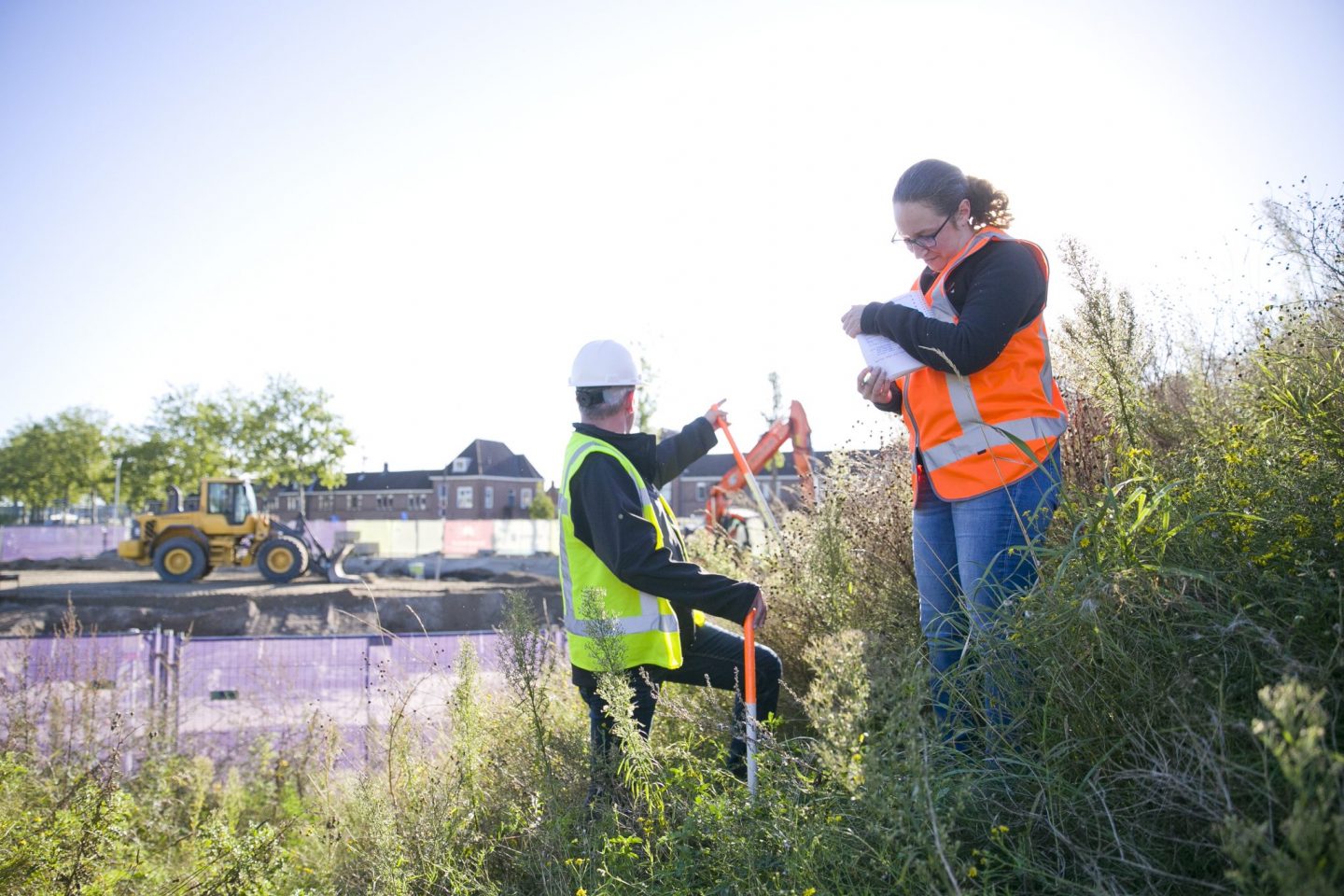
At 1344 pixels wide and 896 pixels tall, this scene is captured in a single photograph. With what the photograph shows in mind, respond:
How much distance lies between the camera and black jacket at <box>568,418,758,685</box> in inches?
131

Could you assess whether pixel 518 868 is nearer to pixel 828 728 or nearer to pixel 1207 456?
pixel 828 728

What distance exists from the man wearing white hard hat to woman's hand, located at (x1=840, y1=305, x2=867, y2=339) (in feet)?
3.21

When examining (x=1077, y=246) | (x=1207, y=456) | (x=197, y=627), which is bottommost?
(x=197, y=627)

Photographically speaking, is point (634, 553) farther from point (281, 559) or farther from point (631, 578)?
point (281, 559)

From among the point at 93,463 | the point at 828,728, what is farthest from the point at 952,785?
the point at 93,463

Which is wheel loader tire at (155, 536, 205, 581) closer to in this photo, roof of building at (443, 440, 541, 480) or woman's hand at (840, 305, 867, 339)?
woman's hand at (840, 305, 867, 339)

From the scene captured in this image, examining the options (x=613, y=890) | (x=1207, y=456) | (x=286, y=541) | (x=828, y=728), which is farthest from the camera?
(x=286, y=541)

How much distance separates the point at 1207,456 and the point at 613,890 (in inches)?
85.7

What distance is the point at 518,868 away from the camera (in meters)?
3.12

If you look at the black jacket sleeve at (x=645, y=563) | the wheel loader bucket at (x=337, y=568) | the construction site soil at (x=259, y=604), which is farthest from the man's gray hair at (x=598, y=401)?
the wheel loader bucket at (x=337, y=568)

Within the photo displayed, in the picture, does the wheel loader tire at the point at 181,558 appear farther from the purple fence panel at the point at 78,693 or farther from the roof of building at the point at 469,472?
the roof of building at the point at 469,472

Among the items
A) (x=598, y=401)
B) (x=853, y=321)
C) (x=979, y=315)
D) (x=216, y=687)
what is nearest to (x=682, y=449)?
(x=598, y=401)

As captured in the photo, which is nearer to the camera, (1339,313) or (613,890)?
(613,890)

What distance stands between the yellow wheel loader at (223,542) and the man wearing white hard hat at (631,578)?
69.7 ft
